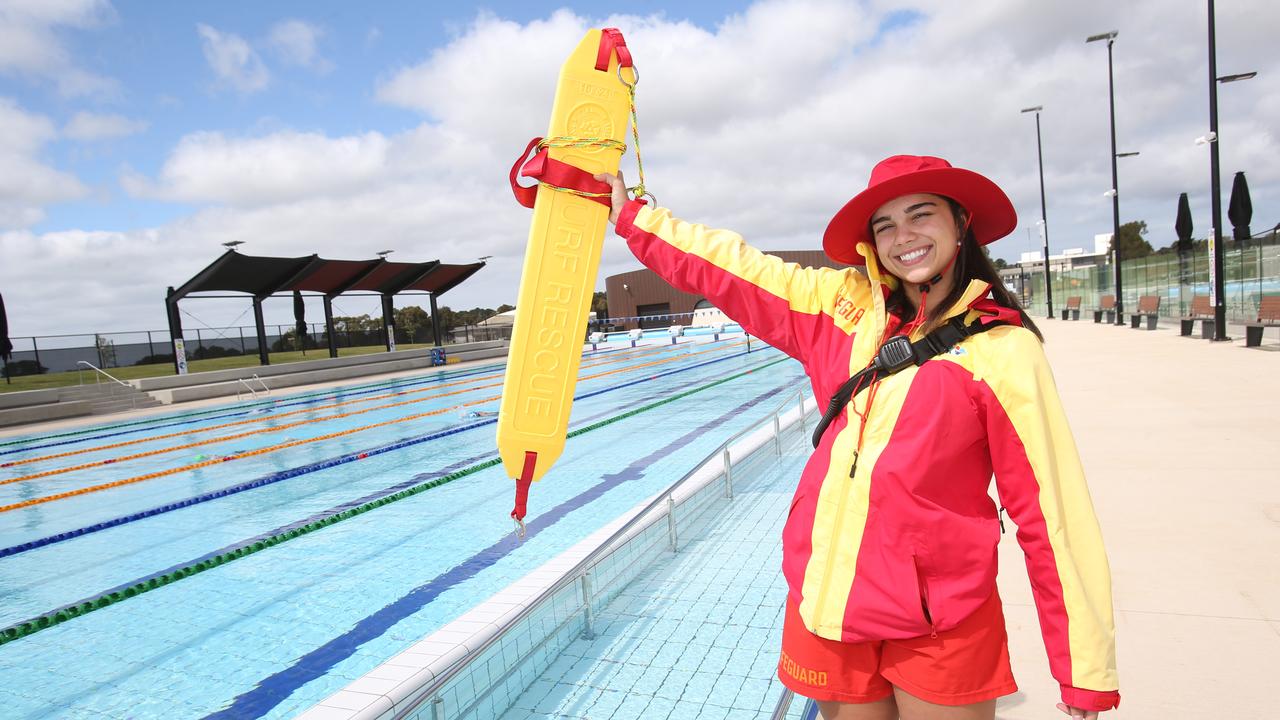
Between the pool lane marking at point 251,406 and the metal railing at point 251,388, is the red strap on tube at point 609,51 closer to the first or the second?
the pool lane marking at point 251,406

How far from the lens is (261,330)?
71.5ft

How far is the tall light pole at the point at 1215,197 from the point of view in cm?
1208

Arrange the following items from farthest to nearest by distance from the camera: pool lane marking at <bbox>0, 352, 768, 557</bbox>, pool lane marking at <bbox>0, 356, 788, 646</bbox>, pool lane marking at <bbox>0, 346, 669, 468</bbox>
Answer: pool lane marking at <bbox>0, 346, 669, 468</bbox> < pool lane marking at <bbox>0, 352, 768, 557</bbox> < pool lane marking at <bbox>0, 356, 788, 646</bbox>

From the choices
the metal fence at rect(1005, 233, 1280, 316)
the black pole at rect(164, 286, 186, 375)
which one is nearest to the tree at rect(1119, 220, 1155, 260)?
the metal fence at rect(1005, 233, 1280, 316)

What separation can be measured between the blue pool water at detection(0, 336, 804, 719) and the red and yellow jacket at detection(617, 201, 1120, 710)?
9.28 feet

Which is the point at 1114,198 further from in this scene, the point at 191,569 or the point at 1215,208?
the point at 191,569

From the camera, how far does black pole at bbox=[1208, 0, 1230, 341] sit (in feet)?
39.7

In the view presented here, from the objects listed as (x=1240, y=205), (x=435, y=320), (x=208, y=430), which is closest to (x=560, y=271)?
(x=208, y=430)

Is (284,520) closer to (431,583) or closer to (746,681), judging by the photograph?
(431,583)

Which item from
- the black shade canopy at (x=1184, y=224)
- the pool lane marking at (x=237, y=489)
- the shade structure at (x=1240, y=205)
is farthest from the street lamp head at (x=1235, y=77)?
the pool lane marking at (x=237, y=489)

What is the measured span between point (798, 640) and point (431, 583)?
11.6 ft

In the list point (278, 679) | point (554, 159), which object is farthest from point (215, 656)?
point (554, 159)

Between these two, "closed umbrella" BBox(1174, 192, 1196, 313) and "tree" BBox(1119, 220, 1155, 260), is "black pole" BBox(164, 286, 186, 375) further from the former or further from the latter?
"tree" BBox(1119, 220, 1155, 260)

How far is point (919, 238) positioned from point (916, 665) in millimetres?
794
